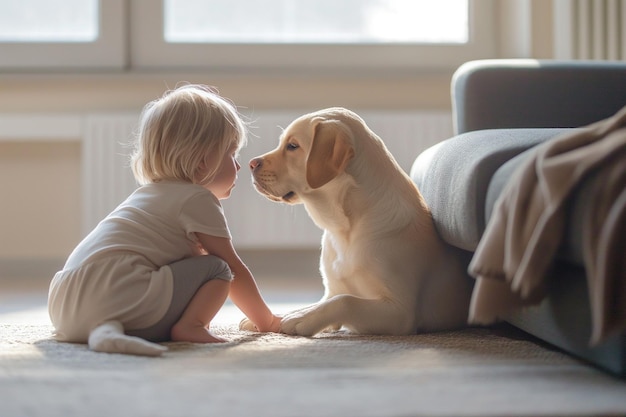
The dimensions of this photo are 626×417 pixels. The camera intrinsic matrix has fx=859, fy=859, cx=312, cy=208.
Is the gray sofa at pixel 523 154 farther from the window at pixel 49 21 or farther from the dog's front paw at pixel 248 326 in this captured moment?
the window at pixel 49 21

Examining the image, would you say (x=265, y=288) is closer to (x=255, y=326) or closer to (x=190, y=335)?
(x=255, y=326)

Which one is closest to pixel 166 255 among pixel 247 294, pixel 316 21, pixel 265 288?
pixel 247 294

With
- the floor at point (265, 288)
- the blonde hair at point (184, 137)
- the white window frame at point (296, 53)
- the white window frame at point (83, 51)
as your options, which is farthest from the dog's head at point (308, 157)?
the white window frame at point (83, 51)

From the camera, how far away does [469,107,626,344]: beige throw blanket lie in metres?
1.23

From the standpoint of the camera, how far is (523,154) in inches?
62.6

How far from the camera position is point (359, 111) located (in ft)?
12.4

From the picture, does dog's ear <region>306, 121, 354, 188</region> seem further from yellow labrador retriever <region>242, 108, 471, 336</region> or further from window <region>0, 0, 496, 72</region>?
window <region>0, 0, 496, 72</region>

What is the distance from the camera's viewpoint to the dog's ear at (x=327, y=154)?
191 centimetres

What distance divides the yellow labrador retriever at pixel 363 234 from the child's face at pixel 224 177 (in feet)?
0.17

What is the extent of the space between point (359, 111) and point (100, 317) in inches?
88.6

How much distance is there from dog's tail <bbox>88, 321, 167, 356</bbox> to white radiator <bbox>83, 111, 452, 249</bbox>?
1.97 m

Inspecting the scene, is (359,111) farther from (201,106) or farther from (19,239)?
(201,106)

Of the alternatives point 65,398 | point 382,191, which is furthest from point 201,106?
point 65,398

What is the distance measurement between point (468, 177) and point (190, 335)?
2.14ft
